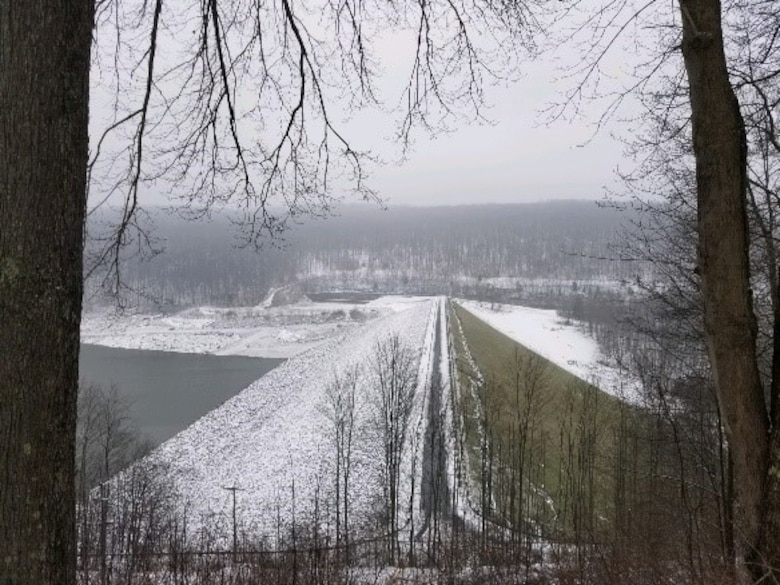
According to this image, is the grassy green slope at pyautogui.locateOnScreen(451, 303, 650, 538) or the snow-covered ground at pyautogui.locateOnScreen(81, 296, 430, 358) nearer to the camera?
the grassy green slope at pyautogui.locateOnScreen(451, 303, 650, 538)

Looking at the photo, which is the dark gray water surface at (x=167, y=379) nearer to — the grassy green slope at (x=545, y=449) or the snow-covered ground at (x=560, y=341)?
the grassy green slope at (x=545, y=449)

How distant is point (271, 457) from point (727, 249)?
27640 mm

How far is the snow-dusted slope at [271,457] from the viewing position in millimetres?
23250

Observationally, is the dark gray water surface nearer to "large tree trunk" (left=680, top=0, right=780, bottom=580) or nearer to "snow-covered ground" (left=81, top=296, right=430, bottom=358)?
"snow-covered ground" (left=81, top=296, right=430, bottom=358)

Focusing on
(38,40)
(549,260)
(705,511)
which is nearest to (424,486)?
(705,511)

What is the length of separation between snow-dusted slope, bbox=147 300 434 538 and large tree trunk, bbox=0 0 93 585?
19.6m

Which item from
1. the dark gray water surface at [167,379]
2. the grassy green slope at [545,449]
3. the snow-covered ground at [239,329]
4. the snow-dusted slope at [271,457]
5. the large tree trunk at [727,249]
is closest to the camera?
the large tree trunk at [727,249]

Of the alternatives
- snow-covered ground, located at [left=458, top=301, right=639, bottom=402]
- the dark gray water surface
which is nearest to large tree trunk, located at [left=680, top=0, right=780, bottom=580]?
snow-covered ground, located at [left=458, top=301, right=639, bottom=402]

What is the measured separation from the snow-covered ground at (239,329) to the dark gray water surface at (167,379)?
2.81 meters

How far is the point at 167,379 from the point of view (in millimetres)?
42750

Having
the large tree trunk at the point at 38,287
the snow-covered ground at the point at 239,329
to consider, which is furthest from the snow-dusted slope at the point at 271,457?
the large tree trunk at the point at 38,287

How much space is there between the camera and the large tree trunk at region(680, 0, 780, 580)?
2812 mm

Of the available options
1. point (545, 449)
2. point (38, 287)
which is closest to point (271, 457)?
point (545, 449)

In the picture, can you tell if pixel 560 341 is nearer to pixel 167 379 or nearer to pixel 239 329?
pixel 239 329
